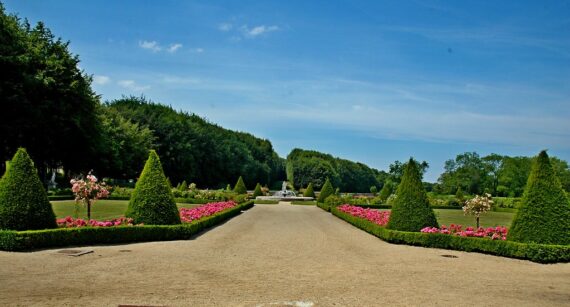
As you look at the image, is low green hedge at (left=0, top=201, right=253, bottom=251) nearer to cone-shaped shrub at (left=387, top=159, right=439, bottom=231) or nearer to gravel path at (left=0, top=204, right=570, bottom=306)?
gravel path at (left=0, top=204, right=570, bottom=306)

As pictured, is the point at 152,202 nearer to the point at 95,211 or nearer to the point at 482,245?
the point at 95,211

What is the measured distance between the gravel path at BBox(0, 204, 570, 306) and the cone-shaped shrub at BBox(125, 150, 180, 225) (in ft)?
4.82

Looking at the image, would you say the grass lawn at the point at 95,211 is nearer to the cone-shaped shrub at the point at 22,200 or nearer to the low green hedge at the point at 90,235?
the low green hedge at the point at 90,235

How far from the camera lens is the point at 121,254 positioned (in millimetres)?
11938

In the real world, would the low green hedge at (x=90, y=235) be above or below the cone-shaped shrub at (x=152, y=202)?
below

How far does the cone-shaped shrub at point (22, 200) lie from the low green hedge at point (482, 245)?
10556 mm

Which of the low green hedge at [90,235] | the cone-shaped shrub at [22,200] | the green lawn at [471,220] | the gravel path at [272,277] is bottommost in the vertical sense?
the gravel path at [272,277]

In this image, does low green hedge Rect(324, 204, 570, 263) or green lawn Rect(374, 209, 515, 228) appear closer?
low green hedge Rect(324, 204, 570, 263)

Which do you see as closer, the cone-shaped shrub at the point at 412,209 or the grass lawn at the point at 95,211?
the cone-shaped shrub at the point at 412,209

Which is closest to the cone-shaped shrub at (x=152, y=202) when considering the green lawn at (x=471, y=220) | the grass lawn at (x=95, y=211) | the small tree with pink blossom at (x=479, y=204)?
the grass lawn at (x=95, y=211)

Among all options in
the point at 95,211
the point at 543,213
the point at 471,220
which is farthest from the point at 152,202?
the point at 471,220

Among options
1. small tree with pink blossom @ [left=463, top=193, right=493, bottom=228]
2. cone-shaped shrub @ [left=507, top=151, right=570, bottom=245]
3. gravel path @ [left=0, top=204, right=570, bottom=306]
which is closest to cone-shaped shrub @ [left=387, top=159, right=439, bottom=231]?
gravel path @ [left=0, top=204, right=570, bottom=306]

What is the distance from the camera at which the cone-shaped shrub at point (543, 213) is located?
12773 mm

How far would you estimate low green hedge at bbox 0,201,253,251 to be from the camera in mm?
12125
